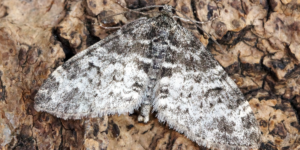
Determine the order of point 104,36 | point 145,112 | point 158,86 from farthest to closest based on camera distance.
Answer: point 104,36 → point 158,86 → point 145,112

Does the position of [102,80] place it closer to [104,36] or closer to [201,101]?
[104,36]

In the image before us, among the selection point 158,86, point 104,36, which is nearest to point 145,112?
point 158,86

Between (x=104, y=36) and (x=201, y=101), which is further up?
(x=104, y=36)

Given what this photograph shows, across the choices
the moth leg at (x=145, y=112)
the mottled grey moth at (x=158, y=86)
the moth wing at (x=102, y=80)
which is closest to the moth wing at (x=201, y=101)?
the mottled grey moth at (x=158, y=86)

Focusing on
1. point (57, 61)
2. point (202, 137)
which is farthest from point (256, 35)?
point (57, 61)

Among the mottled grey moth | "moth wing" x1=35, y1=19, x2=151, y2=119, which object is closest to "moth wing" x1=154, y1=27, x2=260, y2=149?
the mottled grey moth

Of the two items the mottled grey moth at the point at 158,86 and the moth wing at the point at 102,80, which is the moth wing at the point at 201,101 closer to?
the mottled grey moth at the point at 158,86

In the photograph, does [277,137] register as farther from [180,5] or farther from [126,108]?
[180,5]
